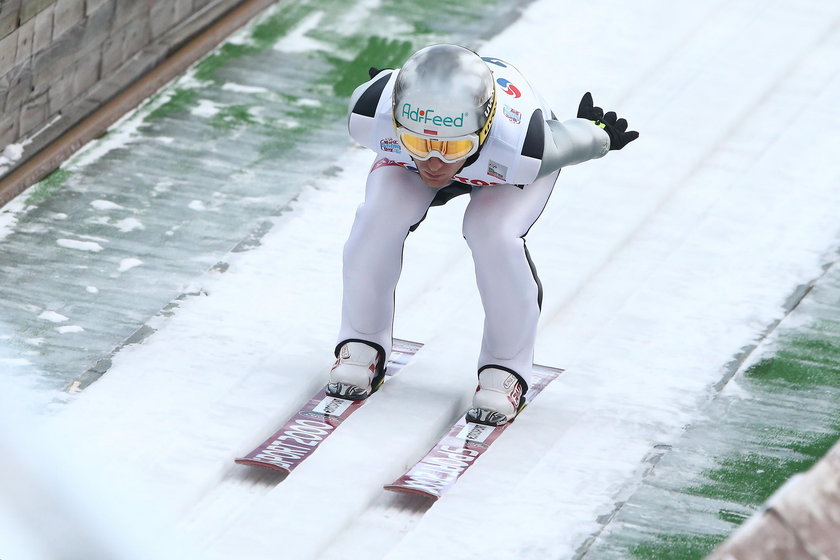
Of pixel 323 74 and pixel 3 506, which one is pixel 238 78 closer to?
pixel 323 74

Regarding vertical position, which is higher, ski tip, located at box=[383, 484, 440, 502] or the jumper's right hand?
the jumper's right hand

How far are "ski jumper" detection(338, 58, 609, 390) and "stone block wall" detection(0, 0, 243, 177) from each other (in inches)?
76.0

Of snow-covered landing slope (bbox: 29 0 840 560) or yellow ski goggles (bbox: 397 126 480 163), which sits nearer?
yellow ski goggles (bbox: 397 126 480 163)

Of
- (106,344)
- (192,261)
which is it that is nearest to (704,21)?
(192,261)

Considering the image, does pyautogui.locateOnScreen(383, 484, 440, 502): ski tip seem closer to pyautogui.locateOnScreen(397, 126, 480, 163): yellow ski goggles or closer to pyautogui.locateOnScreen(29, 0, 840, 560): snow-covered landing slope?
pyautogui.locateOnScreen(29, 0, 840, 560): snow-covered landing slope

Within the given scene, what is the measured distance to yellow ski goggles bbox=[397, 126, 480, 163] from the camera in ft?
14.3

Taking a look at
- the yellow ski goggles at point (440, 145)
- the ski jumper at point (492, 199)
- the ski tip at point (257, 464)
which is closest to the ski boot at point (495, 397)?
the ski jumper at point (492, 199)

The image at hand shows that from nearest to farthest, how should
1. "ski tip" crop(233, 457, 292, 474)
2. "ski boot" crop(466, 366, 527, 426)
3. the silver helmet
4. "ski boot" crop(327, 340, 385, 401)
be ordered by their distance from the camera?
the silver helmet < "ski tip" crop(233, 457, 292, 474) < "ski boot" crop(466, 366, 527, 426) < "ski boot" crop(327, 340, 385, 401)

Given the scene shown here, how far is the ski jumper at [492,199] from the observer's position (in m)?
4.52

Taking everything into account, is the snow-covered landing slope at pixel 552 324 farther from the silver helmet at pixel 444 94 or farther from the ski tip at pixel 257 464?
the silver helmet at pixel 444 94

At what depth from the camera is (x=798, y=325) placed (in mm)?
5504

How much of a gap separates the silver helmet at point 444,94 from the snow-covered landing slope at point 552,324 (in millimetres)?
1001

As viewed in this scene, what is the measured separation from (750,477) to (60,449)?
2005 millimetres

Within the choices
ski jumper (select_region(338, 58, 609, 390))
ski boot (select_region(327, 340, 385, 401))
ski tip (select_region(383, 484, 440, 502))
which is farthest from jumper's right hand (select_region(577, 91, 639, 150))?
ski tip (select_region(383, 484, 440, 502))
